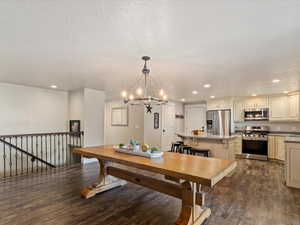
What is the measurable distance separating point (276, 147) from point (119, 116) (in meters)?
6.28

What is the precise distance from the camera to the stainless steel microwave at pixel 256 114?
6129 mm

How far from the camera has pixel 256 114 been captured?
6309mm

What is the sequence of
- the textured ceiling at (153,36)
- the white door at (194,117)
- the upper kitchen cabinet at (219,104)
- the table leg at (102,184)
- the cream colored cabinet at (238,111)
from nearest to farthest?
1. the textured ceiling at (153,36)
2. the table leg at (102,184)
3. the cream colored cabinet at (238,111)
4. the upper kitchen cabinet at (219,104)
5. the white door at (194,117)

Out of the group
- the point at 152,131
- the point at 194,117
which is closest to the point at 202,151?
the point at 152,131

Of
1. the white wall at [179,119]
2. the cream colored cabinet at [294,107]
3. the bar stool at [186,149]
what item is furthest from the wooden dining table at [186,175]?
the white wall at [179,119]

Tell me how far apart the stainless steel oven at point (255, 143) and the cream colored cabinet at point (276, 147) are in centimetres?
11

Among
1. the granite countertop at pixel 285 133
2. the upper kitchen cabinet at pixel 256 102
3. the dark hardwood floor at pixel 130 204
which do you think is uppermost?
the upper kitchen cabinet at pixel 256 102

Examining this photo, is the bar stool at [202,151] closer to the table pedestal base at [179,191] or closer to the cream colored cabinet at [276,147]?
the table pedestal base at [179,191]

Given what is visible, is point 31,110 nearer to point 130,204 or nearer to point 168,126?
point 130,204

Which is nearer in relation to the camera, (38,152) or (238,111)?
(38,152)

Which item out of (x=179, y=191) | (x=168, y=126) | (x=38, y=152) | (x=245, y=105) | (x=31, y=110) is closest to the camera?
(x=179, y=191)

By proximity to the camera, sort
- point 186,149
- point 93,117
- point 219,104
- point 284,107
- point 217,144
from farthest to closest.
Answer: point 219,104
point 284,107
point 93,117
point 186,149
point 217,144

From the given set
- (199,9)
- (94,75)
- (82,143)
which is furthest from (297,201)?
(82,143)

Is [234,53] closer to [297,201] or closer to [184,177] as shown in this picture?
[184,177]
